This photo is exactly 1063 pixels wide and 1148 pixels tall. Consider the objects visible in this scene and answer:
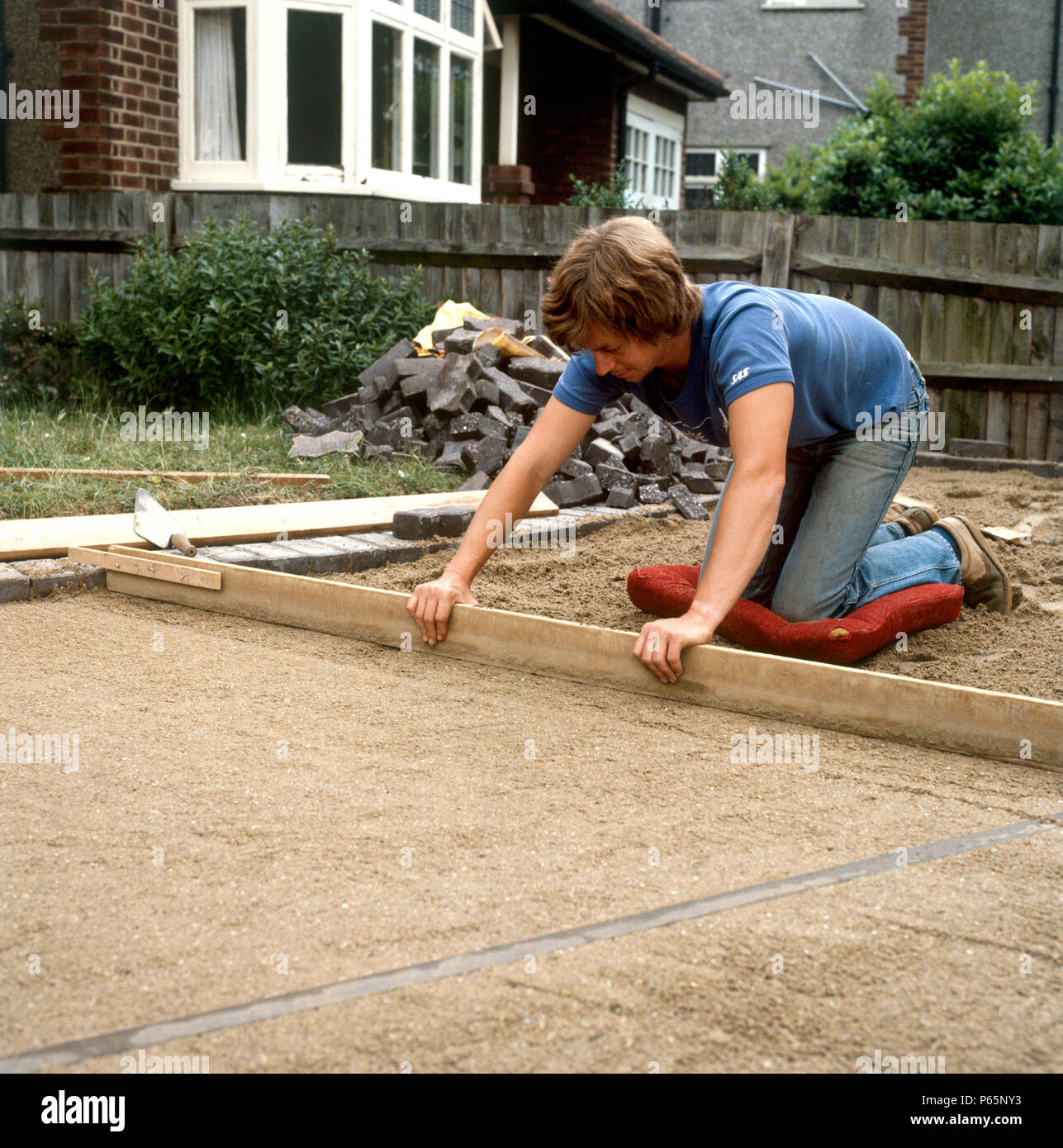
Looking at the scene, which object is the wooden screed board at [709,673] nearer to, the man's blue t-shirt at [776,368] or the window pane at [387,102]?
the man's blue t-shirt at [776,368]

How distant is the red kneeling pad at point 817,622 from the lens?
337 cm

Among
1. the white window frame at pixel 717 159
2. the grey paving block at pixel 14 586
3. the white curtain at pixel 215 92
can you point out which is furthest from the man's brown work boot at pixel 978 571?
the white window frame at pixel 717 159

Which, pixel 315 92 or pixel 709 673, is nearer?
pixel 709 673

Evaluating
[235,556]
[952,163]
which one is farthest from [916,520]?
[952,163]

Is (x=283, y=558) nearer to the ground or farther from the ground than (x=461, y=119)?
nearer to the ground

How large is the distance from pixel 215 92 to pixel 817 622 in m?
8.94

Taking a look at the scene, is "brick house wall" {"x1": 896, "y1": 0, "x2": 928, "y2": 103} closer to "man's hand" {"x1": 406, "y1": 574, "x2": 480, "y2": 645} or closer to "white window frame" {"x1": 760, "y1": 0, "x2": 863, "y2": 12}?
"white window frame" {"x1": 760, "y1": 0, "x2": 863, "y2": 12}

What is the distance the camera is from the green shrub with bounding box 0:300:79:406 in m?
9.49

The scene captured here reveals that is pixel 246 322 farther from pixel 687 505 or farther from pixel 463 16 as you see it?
pixel 463 16

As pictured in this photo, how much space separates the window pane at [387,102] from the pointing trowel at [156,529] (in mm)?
7312

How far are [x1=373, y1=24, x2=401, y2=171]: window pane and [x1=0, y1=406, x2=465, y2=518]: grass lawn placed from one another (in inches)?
171

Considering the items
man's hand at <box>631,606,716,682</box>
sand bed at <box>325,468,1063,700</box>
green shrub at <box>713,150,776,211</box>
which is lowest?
sand bed at <box>325,468,1063,700</box>

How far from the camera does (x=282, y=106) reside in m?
10.0

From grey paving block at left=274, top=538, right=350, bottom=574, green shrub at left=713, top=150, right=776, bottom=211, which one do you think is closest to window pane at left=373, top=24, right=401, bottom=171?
green shrub at left=713, top=150, right=776, bottom=211
